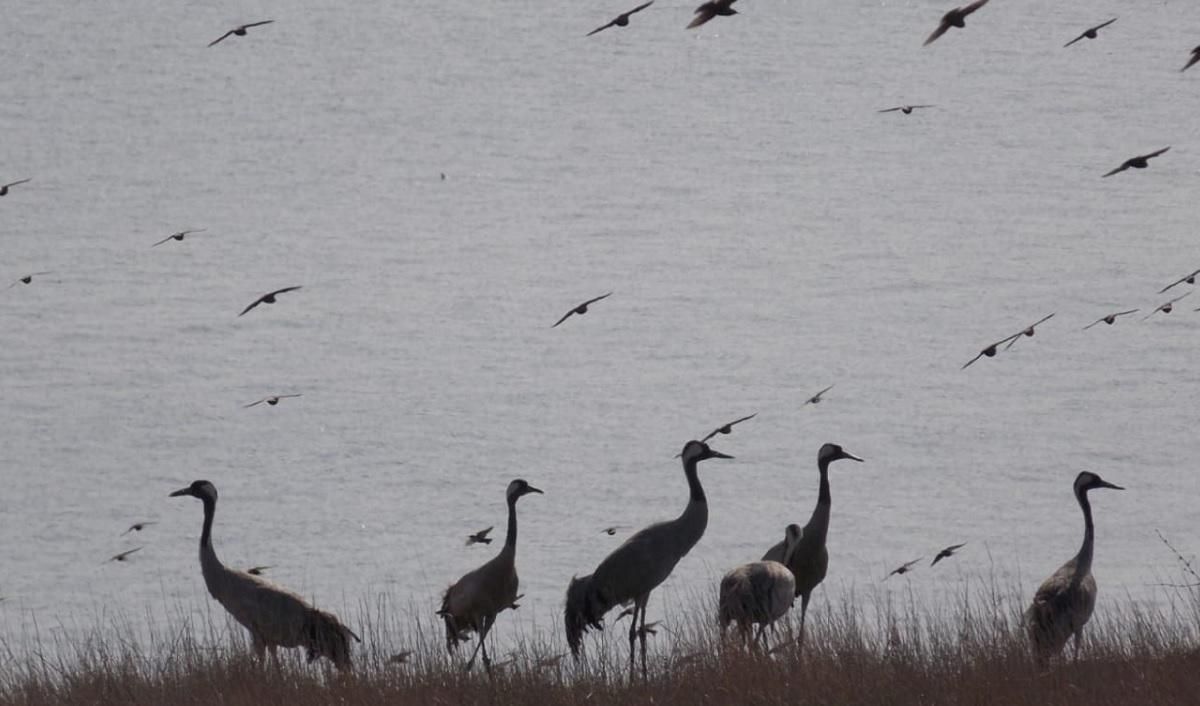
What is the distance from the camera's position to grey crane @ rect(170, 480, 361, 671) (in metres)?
11.4

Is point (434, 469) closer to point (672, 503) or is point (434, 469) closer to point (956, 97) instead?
point (672, 503)

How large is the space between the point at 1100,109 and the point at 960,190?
6.49 meters

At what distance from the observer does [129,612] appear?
22562 mm

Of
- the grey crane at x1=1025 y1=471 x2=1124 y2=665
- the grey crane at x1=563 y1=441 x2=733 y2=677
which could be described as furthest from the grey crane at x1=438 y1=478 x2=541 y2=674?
the grey crane at x1=1025 y1=471 x2=1124 y2=665

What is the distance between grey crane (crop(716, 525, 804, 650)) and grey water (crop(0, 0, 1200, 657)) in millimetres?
4917

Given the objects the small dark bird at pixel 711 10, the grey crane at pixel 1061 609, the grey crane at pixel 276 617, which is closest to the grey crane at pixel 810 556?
the grey crane at pixel 1061 609

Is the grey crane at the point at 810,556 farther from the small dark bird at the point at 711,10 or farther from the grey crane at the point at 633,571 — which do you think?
the small dark bird at the point at 711,10

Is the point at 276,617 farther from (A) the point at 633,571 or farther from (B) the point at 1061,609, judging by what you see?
(B) the point at 1061,609

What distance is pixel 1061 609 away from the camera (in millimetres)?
11188

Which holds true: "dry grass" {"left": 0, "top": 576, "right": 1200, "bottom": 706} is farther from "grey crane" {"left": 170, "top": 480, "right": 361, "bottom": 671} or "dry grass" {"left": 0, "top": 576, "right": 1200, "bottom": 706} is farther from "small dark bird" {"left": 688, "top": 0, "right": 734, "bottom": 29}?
"small dark bird" {"left": 688, "top": 0, "right": 734, "bottom": 29}

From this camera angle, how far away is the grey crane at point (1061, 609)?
10805mm

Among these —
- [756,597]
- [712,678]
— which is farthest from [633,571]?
[712,678]

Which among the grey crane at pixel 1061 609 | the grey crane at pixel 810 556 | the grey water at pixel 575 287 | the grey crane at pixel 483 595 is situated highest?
the grey crane at pixel 1061 609

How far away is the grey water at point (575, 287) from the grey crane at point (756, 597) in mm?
4917
